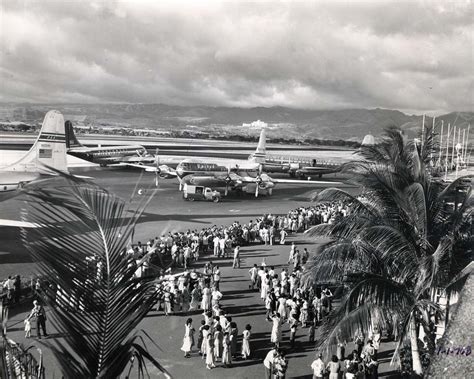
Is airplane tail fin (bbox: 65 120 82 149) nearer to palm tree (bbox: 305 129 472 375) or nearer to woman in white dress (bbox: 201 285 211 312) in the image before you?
woman in white dress (bbox: 201 285 211 312)

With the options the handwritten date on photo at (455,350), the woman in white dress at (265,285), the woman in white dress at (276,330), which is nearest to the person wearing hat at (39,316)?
the woman in white dress at (276,330)

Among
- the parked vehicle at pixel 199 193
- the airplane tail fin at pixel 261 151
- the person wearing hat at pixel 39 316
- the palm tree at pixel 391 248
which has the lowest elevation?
the person wearing hat at pixel 39 316

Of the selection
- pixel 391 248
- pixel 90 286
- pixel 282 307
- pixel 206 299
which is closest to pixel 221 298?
pixel 206 299

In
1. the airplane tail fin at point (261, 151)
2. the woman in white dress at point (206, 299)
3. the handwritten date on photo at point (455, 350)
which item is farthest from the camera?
the airplane tail fin at point (261, 151)

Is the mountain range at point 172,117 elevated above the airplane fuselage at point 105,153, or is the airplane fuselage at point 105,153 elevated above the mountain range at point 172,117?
the mountain range at point 172,117

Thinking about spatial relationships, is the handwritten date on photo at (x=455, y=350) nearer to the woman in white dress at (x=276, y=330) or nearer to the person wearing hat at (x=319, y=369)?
the person wearing hat at (x=319, y=369)

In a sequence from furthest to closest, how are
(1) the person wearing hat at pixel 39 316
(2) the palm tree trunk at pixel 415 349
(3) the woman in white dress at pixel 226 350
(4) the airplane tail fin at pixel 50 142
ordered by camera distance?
Result: (4) the airplane tail fin at pixel 50 142
(1) the person wearing hat at pixel 39 316
(3) the woman in white dress at pixel 226 350
(2) the palm tree trunk at pixel 415 349

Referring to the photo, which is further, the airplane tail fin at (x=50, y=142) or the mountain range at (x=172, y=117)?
the mountain range at (x=172, y=117)

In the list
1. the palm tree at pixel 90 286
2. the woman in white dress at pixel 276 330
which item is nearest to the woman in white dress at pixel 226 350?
the woman in white dress at pixel 276 330
